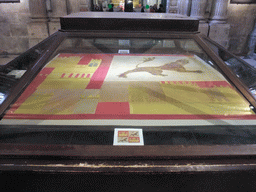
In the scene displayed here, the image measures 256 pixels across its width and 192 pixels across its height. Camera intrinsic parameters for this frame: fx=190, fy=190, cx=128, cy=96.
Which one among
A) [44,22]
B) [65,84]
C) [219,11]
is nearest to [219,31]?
[219,11]

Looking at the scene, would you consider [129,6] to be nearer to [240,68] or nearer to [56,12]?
[56,12]

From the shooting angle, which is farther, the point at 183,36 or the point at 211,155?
the point at 183,36

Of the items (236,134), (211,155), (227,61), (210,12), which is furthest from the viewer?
(210,12)

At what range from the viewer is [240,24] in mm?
5688

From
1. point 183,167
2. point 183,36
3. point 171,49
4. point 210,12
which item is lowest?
point 183,167

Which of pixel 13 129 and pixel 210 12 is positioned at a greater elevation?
pixel 210 12

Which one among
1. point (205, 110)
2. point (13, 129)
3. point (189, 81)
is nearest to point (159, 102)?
point (205, 110)

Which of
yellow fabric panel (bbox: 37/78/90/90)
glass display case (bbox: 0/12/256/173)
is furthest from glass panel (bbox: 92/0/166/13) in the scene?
yellow fabric panel (bbox: 37/78/90/90)

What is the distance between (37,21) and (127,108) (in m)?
5.25

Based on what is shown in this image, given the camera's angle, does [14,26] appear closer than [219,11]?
No

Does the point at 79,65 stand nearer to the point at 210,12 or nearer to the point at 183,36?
the point at 183,36

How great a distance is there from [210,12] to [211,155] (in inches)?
223

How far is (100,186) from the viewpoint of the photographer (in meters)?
0.81

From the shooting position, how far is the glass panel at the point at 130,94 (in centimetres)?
92
